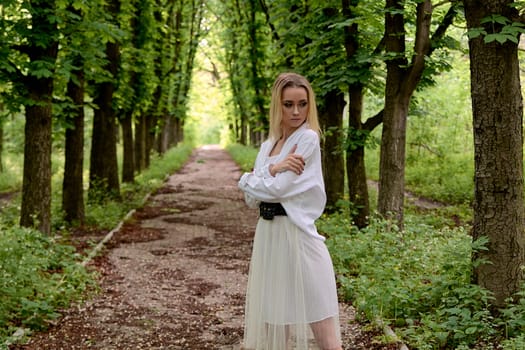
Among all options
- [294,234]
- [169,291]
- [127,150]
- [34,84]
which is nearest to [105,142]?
[127,150]

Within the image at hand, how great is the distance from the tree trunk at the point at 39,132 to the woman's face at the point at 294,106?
645cm

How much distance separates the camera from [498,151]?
5.31 m

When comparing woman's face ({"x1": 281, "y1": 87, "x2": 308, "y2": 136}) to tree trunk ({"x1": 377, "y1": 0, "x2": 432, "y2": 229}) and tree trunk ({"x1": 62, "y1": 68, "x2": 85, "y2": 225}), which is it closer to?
tree trunk ({"x1": 377, "y1": 0, "x2": 432, "y2": 229})

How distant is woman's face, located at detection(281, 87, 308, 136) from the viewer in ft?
13.0

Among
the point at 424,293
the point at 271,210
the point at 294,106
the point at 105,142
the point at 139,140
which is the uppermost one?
the point at 139,140

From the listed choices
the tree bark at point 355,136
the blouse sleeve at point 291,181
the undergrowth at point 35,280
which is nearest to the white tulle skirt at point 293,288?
the blouse sleeve at point 291,181

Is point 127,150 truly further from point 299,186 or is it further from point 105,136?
point 299,186

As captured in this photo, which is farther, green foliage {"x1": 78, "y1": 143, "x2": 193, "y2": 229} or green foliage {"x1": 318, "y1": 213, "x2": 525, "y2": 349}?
green foliage {"x1": 78, "y1": 143, "x2": 193, "y2": 229}

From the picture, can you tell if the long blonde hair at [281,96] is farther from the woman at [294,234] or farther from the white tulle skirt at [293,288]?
the white tulle skirt at [293,288]

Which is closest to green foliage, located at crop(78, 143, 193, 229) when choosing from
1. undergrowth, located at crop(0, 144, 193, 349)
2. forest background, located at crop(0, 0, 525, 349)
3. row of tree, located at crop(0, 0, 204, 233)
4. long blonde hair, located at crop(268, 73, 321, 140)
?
forest background, located at crop(0, 0, 525, 349)

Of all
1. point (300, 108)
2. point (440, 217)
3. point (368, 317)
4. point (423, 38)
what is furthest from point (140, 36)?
point (300, 108)

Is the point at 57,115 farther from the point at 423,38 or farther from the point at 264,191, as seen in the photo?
the point at 264,191

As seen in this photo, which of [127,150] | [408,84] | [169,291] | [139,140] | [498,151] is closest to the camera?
[498,151]

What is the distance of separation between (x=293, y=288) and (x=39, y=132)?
7.35 meters
